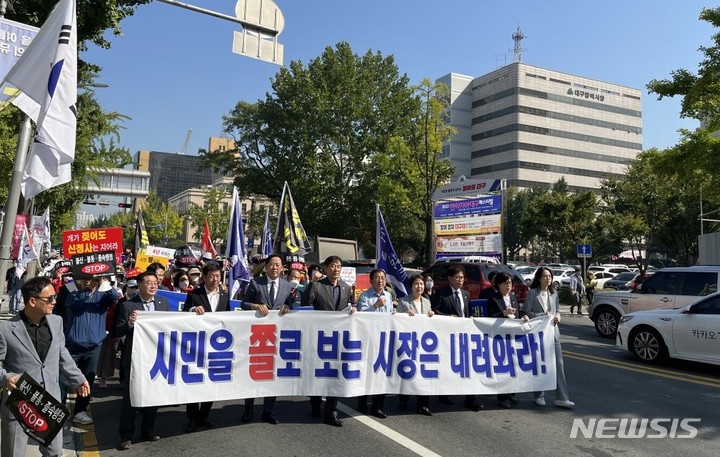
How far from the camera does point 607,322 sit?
1374 centimetres

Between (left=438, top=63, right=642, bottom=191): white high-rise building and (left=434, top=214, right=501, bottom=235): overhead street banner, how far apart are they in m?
65.5

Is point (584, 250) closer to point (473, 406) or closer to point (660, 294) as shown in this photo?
point (660, 294)

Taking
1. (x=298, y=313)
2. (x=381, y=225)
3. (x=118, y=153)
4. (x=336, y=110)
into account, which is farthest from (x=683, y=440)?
(x=336, y=110)

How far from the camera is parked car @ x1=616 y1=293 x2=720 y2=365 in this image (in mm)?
8898

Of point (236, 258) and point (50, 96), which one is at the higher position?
point (50, 96)

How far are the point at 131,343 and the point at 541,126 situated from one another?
298ft

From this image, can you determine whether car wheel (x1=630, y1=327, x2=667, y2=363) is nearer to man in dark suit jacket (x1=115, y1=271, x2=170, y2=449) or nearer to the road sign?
man in dark suit jacket (x1=115, y1=271, x2=170, y2=449)

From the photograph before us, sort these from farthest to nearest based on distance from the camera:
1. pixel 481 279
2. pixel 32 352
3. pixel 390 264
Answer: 1. pixel 481 279
2. pixel 390 264
3. pixel 32 352

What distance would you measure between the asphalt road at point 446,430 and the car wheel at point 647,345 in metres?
1.63

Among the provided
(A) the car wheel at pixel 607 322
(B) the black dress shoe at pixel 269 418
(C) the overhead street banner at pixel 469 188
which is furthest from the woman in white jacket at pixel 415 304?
(C) the overhead street banner at pixel 469 188

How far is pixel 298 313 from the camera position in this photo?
6121 millimetres

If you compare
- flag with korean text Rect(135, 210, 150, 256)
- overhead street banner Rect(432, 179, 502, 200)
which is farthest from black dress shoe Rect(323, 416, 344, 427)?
overhead street banner Rect(432, 179, 502, 200)

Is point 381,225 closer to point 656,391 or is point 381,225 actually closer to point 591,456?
point 656,391

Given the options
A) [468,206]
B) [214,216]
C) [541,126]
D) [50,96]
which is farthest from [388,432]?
[541,126]
